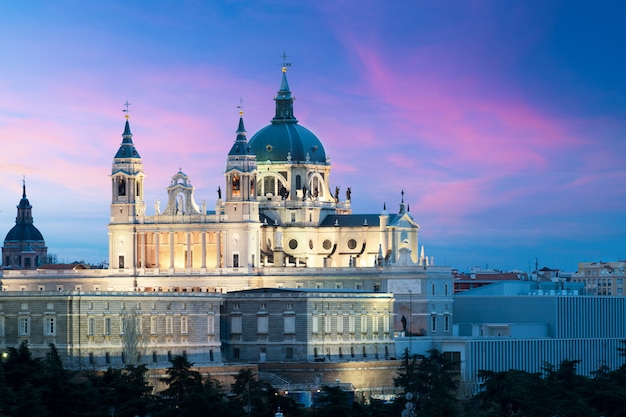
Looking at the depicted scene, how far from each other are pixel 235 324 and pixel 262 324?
2.46m

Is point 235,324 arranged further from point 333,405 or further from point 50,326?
point 333,405

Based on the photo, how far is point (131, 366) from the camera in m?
158

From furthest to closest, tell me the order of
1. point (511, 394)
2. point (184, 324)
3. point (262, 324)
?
point (262, 324)
point (184, 324)
point (511, 394)

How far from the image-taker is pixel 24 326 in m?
170

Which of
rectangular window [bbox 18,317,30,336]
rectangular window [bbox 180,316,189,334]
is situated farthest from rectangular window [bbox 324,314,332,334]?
rectangular window [bbox 18,317,30,336]

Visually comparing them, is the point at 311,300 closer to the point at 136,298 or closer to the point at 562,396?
the point at 136,298

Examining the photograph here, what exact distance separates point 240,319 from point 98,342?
16446 mm

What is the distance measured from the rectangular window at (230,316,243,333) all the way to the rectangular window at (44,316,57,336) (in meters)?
19.0

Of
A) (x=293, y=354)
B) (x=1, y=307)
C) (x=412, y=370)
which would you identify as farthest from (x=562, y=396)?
(x=1, y=307)

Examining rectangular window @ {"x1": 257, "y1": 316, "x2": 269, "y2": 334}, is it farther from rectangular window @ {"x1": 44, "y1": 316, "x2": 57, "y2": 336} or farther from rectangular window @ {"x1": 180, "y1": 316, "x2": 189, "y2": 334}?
rectangular window @ {"x1": 44, "y1": 316, "x2": 57, "y2": 336}

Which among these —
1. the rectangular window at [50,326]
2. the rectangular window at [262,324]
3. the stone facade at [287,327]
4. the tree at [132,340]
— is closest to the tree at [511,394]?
the stone facade at [287,327]

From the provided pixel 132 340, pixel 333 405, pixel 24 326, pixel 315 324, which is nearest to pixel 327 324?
pixel 315 324

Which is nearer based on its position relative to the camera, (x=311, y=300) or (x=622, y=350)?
(x=311, y=300)

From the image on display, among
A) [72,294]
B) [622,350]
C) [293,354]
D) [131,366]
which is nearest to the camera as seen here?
[131,366]
